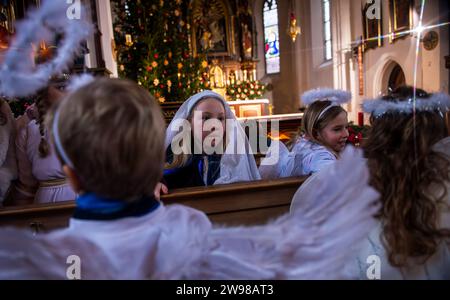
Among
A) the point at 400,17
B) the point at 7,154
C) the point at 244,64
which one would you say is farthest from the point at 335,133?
the point at 244,64

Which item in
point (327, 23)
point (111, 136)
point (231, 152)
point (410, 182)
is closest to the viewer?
point (111, 136)

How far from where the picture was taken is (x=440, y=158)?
88 cm

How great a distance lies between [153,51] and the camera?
19.6ft

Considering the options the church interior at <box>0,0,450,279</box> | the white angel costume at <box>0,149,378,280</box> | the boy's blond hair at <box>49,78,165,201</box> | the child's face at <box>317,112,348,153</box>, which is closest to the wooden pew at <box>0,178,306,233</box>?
the church interior at <box>0,0,450,279</box>

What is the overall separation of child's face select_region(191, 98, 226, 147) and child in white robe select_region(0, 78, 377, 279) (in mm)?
1079

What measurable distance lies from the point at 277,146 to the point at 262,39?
922cm

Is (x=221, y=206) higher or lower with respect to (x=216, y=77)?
lower

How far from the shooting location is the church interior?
1.17m

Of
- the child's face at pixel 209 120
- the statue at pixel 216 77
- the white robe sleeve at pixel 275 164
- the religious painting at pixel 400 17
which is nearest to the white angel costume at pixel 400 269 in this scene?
the religious painting at pixel 400 17

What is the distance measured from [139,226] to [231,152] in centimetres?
131

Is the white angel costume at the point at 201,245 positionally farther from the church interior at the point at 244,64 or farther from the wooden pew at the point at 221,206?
the wooden pew at the point at 221,206

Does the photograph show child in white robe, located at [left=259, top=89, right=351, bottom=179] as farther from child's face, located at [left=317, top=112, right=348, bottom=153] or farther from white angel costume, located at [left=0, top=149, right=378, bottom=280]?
white angel costume, located at [left=0, top=149, right=378, bottom=280]

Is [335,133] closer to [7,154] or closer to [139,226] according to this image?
[139,226]

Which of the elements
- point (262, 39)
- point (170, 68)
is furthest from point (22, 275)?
point (262, 39)
